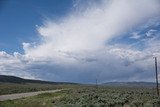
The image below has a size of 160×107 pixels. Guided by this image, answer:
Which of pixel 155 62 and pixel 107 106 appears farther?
pixel 155 62

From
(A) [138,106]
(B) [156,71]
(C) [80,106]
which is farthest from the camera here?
(B) [156,71]

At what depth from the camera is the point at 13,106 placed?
29859mm

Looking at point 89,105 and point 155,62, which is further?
point 155,62

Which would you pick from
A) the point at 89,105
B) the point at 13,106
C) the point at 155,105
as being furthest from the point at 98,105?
the point at 13,106

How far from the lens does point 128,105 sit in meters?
31.6

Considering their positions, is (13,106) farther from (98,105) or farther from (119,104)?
(119,104)

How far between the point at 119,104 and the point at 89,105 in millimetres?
4113

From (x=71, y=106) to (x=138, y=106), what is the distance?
6.45 m

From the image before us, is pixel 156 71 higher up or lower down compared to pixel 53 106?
higher up

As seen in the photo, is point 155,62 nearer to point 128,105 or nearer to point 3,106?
point 128,105

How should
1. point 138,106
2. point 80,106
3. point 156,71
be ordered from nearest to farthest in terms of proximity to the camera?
point 80,106 < point 138,106 < point 156,71

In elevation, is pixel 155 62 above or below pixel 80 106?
above

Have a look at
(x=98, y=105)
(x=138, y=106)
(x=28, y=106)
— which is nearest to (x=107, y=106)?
(x=98, y=105)

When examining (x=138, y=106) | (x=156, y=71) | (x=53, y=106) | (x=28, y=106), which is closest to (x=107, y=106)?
(x=138, y=106)
